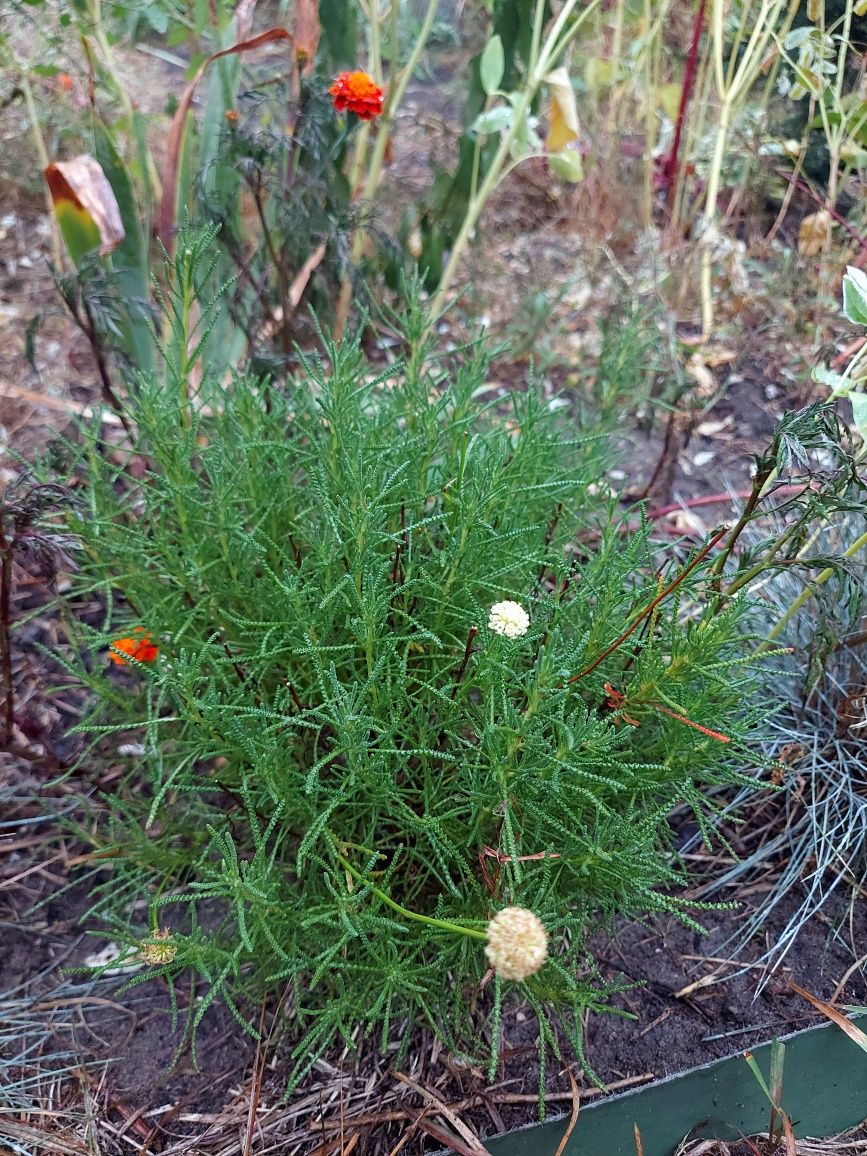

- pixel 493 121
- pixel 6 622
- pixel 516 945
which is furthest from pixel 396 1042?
pixel 493 121

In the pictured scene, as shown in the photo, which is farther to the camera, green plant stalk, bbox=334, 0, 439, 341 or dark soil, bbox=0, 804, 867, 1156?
green plant stalk, bbox=334, 0, 439, 341

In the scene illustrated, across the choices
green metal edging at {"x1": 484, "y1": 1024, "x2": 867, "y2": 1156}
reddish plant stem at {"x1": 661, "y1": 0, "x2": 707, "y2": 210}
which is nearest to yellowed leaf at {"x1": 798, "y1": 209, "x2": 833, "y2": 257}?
reddish plant stem at {"x1": 661, "y1": 0, "x2": 707, "y2": 210}

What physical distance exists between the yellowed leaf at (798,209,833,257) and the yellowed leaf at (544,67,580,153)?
3.53 ft

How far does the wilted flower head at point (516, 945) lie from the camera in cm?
86

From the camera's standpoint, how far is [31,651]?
6.82ft

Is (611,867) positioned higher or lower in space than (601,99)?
lower

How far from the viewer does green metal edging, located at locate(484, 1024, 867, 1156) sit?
1236mm

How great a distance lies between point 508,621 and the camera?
115cm

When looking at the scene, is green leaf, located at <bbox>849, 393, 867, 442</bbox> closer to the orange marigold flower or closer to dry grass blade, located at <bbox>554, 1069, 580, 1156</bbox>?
dry grass blade, located at <bbox>554, 1069, 580, 1156</bbox>

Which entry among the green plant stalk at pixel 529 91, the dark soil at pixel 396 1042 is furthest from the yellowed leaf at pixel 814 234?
the dark soil at pixel 396 1042

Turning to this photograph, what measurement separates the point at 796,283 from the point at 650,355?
818mm

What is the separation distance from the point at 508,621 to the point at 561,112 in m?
2.07

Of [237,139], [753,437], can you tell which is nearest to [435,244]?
[237,139]

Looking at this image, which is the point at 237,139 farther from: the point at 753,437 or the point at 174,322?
the point at 753,437
